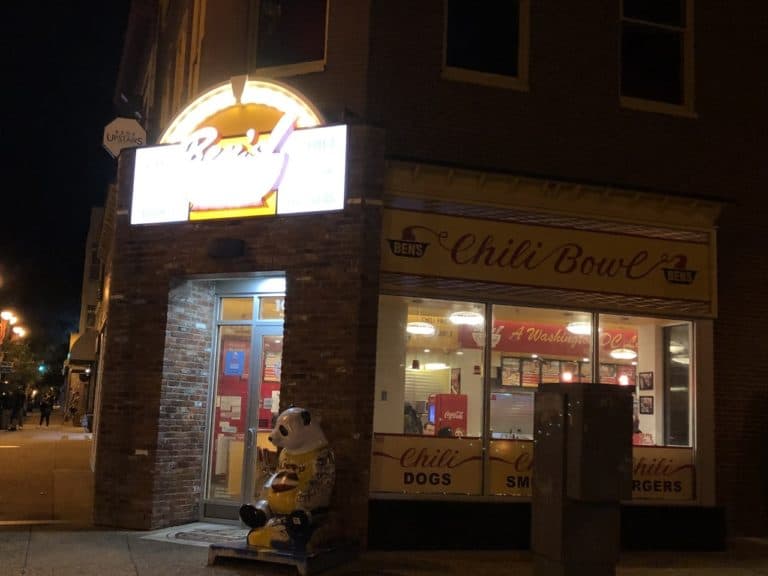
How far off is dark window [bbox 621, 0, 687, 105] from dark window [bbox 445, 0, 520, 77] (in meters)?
1.60

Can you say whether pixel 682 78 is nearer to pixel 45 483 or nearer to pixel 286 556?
pixel 286 556

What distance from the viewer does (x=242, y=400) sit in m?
10.1

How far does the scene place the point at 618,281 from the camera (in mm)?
9672

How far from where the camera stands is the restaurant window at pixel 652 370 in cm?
985

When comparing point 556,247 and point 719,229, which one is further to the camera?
point 719,229

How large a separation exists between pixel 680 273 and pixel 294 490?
18.2 ft

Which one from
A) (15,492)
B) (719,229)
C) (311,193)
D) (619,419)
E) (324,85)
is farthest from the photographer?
(15,492)

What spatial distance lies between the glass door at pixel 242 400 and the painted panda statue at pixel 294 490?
2.00 metres

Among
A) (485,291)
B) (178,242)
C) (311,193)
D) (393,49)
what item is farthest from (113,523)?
(393,49)

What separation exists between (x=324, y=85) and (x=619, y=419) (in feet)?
18.8

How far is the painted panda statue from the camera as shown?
743 centimetres

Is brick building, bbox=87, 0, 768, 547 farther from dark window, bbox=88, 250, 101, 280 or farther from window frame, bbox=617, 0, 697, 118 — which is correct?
dark window, bbox=88, 250, 101, 280

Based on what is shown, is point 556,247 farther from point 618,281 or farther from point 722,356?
point 722,356

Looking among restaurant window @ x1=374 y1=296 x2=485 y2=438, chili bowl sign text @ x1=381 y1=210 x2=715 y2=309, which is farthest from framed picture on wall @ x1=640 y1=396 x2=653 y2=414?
restaurant window @ x1=374 y1=296 x2=485 y2=438
